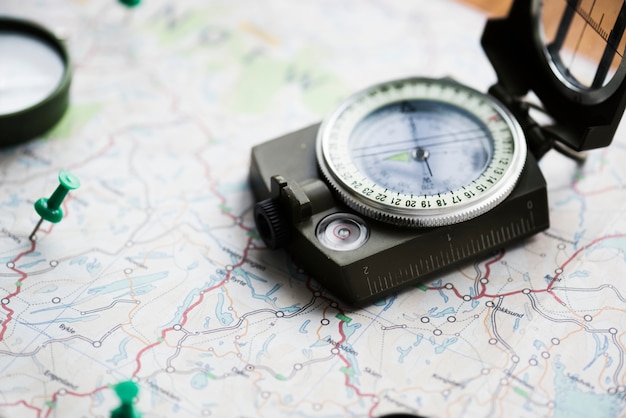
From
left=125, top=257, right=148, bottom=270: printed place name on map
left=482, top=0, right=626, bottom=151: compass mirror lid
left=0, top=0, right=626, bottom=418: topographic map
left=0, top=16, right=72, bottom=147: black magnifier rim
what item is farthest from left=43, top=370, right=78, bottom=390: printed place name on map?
left=482, top=0, right=626, bottom=151: compass mirror lid

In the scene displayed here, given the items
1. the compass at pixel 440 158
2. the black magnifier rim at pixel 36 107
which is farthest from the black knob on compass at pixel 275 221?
the black magnifier rim at pixel 36 107

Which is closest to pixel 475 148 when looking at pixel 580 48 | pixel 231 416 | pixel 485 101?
pixel 485 101

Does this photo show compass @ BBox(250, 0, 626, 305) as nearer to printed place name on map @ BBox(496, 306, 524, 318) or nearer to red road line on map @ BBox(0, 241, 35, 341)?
printed place name on map @ BBox(496, 306, 524, 318)

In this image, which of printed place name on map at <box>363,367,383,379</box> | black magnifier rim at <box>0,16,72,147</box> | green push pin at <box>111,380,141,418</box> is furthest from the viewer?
black magnifier rim at <box>0,16,72,147</box>

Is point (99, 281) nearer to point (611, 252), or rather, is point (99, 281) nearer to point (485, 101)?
point (485, 101)

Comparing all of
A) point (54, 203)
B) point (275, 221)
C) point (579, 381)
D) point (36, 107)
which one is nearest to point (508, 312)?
point (579, 381)

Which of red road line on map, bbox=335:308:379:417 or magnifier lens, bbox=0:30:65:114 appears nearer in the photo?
red road line on map, bbox=335:308:379:417

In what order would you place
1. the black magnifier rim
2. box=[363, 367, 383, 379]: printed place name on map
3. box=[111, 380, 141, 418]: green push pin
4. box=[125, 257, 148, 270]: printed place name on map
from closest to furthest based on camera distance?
box=[111, 380, 141, 418]: green push pin → box=[363, 367, 383, 379]: printed place name on map → box=[125, 257, 148, 270]: printed place name on map → the black magnifier rim
